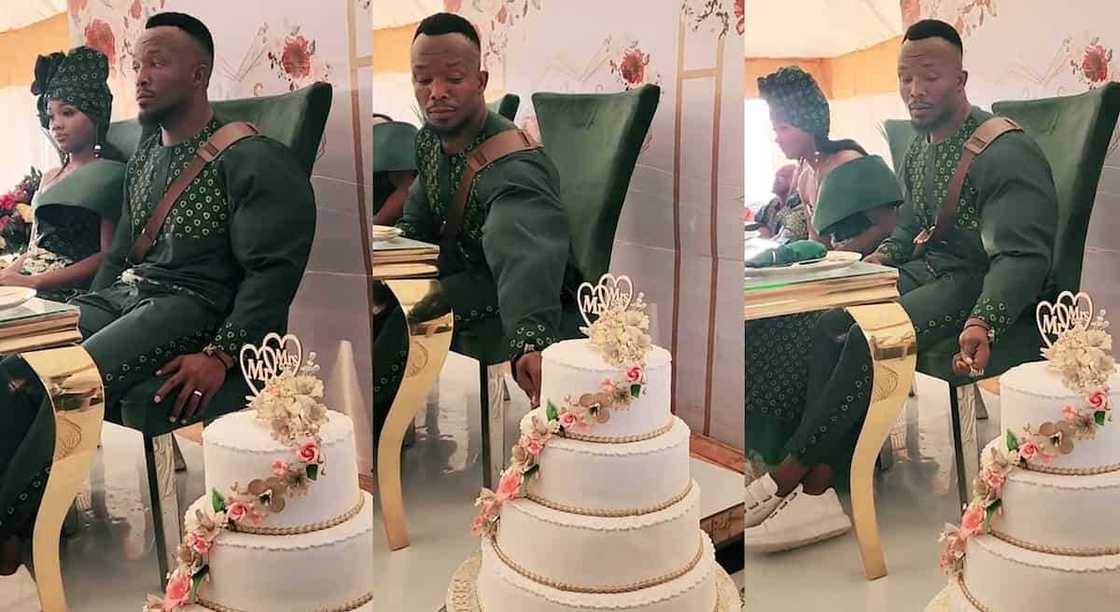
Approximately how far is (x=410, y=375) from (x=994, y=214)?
126cm

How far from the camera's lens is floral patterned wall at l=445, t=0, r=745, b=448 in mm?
2008

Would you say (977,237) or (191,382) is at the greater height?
(977,237)

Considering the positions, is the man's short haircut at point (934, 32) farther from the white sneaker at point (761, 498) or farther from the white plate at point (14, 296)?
the white plate at point (14, 296)

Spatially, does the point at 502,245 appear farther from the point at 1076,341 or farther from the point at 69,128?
the point at 1076,341

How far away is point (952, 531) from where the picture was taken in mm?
1825

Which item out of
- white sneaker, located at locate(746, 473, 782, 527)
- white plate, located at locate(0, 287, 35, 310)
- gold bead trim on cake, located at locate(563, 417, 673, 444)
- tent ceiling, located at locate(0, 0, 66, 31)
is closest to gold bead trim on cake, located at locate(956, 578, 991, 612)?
white sneaker, located at locate(746, 473, 782, 527)

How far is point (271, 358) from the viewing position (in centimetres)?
203

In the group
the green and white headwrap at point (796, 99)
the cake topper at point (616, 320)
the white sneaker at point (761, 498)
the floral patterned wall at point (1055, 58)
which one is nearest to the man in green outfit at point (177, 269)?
the cake topper at point (616, 320)

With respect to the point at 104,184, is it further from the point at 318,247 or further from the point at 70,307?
the point at 318,247

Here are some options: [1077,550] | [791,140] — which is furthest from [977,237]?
[1077,550]

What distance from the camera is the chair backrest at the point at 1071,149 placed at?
1698 millimetres

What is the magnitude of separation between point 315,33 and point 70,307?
0.71 metres

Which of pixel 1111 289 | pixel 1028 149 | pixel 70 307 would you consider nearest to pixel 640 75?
pixel 1028 149

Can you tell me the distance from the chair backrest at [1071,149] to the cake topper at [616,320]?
747 mm
